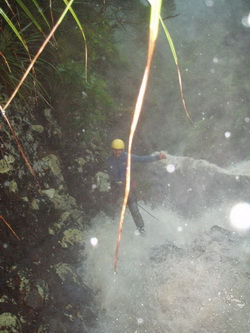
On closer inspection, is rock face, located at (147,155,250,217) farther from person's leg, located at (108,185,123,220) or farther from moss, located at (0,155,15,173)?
moss, located at (0,155,15,173)

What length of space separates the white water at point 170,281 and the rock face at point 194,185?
1.25 meters

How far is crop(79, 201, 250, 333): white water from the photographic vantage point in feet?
12.7

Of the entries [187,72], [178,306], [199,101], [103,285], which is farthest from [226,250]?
[187,72]

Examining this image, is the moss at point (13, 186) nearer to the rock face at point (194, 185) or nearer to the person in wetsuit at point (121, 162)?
the person in wetsuit at point (121, 162)

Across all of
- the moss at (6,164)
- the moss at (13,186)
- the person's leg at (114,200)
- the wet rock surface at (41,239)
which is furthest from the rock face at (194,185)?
the moss at (6,164)

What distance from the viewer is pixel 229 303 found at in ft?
12.8

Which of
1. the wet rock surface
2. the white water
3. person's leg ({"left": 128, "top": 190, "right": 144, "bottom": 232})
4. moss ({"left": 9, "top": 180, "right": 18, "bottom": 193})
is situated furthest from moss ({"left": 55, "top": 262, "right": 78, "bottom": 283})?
person's leg ({"left": 128, "top": 190, "right": 144, "bottom": 232})

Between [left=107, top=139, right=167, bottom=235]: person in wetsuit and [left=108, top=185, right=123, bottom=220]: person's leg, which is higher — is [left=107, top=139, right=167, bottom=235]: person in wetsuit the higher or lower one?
the higher one

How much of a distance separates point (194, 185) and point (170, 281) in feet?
10.8

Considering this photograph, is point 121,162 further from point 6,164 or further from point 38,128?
point 6,164

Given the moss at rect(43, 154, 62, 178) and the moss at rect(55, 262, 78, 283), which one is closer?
the moss at rect(55, 262, 78, 283)

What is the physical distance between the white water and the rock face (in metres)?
1.25

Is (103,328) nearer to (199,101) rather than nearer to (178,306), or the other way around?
(178,306)

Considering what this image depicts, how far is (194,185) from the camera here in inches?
281
